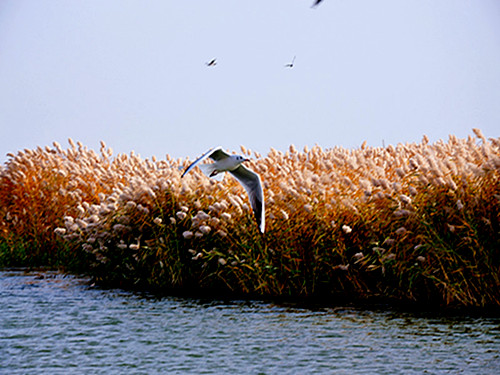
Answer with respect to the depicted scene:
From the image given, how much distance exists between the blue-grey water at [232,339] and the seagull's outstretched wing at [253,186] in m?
1.30

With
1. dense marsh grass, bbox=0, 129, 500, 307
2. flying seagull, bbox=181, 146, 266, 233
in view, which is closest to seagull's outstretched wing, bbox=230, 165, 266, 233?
flying seagull, bbox=181, 146, 266, 233

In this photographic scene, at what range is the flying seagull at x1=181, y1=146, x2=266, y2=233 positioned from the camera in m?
9.05

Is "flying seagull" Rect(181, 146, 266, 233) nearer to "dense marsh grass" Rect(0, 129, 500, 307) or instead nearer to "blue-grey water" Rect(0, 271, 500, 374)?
"dense marsh grass" Rect(0, 129, 500, 307)

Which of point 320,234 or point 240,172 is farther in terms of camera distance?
point 320,234

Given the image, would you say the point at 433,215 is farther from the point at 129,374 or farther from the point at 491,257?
the point at 129,374

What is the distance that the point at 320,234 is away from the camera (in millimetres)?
9867

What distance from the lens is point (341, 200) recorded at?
392 inches

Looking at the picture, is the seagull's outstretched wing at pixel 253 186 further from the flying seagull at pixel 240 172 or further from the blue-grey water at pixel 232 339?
the blue-grey water at pixel 232 339

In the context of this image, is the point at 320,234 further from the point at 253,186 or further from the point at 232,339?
the point at 232,339

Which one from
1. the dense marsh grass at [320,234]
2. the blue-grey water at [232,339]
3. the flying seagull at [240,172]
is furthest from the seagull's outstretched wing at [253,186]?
the blue-grey water at [232,339]

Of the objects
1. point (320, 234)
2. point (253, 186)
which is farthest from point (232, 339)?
point (320, 234)

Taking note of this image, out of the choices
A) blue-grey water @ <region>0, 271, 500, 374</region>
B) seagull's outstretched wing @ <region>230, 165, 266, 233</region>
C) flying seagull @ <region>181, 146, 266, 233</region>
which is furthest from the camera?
seagull's outstretched wing @ <region>230, 165, 266, 233</region>

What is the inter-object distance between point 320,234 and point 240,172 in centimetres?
139

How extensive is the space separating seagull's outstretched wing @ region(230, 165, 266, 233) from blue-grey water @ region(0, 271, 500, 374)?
1298mm
